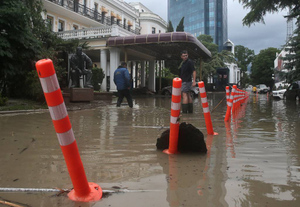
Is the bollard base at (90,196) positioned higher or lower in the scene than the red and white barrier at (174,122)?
lower

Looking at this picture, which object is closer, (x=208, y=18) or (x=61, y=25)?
(x=61, y=25)

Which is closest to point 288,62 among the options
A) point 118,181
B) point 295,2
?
point 295,2

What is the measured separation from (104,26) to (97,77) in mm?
9564

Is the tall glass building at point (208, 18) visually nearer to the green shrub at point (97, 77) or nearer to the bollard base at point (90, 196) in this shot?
the green shrub at point (97, 77)

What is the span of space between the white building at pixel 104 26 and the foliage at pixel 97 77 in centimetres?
98

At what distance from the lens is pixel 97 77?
19922 mm

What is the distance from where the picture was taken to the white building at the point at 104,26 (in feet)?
70.6

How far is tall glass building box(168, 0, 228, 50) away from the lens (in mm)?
105875

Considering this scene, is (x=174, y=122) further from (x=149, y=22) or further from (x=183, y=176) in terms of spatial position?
(x=149, y=22)

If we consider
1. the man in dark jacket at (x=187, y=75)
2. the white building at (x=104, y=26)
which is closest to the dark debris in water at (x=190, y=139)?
the man in dark jacket at (x=187, y=75)

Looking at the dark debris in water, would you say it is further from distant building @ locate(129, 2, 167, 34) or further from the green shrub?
distant building @ locate(129, 2, 167, 34)

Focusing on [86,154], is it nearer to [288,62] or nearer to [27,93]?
[27,93]

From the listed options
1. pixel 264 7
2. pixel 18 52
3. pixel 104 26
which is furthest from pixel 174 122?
pixel 104 26

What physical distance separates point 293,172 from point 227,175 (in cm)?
70
